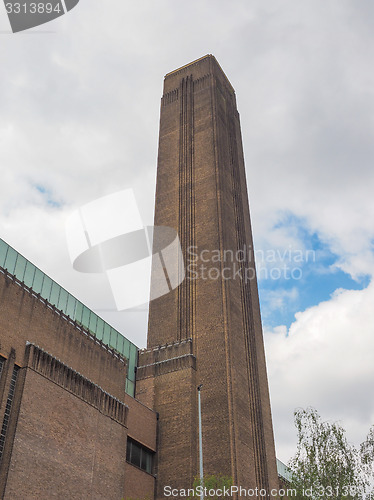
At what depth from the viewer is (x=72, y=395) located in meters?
29.8

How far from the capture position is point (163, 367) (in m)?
40.6

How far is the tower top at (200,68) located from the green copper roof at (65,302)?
34.0 meters

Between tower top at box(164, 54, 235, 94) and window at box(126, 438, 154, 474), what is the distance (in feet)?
137

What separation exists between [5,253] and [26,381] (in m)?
8.44

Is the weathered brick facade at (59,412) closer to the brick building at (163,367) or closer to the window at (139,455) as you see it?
the brick building at (163,367)

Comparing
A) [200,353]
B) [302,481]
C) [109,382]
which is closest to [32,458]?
[109,382]

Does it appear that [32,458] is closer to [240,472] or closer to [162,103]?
[240,472]

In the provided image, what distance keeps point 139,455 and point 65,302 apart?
1136 centimetres

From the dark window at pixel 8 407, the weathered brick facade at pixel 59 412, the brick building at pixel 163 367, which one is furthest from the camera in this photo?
the brick building at pixel 163 367

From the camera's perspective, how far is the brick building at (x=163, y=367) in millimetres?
27219

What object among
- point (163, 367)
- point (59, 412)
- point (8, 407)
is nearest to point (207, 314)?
point (163, 367)

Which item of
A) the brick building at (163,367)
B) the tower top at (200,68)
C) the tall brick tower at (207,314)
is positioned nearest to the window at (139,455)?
the brick building at (163,367)

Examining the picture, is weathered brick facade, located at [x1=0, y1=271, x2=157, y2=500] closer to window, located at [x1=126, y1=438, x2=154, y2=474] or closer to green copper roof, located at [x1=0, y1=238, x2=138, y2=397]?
window, located at [x1=126, y1=438, x2=154, y2=474]

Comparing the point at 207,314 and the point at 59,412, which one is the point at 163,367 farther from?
the point at 59,412
